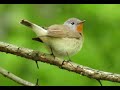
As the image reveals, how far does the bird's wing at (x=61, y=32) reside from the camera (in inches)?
221

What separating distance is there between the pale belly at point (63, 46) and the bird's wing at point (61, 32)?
57mm

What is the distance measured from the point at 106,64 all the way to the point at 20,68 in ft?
4.52

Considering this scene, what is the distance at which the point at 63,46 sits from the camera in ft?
18.8

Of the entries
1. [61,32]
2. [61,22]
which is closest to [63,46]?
[61,32]

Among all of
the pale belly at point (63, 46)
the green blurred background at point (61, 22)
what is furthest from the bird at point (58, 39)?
the green blurred background at point (61, 22)

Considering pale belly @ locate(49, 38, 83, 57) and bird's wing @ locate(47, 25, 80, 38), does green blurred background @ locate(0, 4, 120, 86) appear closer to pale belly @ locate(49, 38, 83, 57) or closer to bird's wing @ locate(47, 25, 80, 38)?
bird's wing @ locate(47, 25, 80, 38)

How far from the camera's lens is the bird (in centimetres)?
548

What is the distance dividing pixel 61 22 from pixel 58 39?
279 cm

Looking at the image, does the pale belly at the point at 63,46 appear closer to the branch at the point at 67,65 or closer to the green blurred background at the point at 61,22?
the branch at the point at 67,65

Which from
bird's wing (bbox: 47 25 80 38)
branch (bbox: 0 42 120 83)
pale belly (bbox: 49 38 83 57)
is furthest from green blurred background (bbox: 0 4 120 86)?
branch (bbox: 0 42 120 83)

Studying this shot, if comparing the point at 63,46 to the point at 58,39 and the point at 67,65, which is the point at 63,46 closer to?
the point at 58,39

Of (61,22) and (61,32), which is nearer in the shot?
(61,32)
